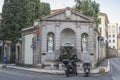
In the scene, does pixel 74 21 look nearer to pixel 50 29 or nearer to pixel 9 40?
pixel 50 29

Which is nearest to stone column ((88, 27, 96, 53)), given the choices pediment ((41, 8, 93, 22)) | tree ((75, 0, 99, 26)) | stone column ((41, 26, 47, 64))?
pediment ((41, 8, 93, 22))

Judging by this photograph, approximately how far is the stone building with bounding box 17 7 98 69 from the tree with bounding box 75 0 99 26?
25.0 m

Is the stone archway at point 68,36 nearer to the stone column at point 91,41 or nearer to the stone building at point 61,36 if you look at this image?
the stone building at point 61,36

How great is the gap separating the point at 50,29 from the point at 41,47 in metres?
2.06

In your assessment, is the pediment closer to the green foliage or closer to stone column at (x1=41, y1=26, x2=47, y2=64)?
stone column at (x1=41, y1=26, x2=47, y2=64)

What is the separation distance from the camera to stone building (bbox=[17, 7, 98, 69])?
3638cm

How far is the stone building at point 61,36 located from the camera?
36.4 metres

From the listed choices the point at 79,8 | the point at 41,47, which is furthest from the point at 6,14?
the point at 41,47

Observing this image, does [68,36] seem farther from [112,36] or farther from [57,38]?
[112,36]

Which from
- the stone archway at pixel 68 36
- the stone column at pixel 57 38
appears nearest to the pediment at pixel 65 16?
the stone column at pixel 57 38

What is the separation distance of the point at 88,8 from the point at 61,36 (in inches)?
1056

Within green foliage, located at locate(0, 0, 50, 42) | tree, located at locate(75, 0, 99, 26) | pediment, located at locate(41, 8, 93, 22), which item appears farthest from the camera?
Answer: tree, located at locate(75, 0, 99, 26)

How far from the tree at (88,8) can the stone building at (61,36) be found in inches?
986

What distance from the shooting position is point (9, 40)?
182 feet
